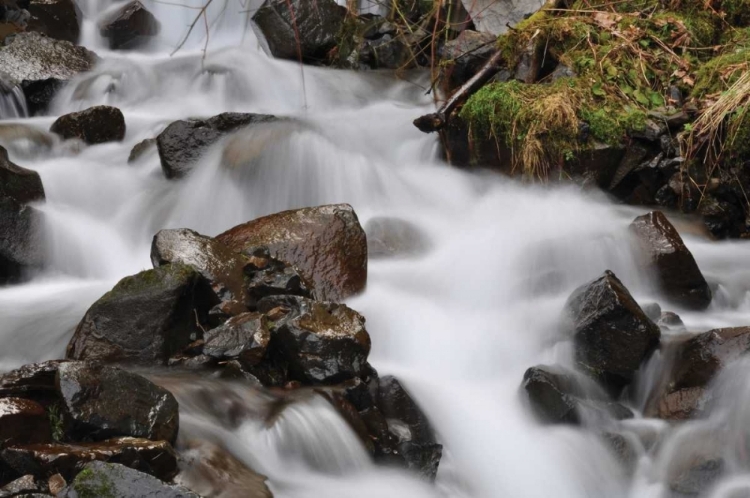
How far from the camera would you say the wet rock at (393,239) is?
5.81 metres

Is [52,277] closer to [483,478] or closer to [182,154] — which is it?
[182,154]

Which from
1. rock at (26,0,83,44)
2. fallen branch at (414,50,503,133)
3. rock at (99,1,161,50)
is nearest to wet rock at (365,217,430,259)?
fallen branch at (414,50,503,133)

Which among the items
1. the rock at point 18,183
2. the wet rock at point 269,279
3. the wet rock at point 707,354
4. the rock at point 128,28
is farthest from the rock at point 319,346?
the rock at point 128,28

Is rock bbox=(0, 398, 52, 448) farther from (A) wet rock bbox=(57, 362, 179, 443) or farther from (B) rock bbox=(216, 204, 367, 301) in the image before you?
(B) rock bbox=(216, 204, 367, 301)

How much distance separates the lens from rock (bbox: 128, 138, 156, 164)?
7.09 m

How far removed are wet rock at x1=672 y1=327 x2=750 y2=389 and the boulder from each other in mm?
881

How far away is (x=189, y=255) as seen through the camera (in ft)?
14.2

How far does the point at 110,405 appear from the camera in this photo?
9.14 feet

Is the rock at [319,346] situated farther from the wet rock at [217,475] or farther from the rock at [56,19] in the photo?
Result: the rock at [56,19]

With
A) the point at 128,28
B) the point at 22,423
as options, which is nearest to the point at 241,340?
the point at 22,423

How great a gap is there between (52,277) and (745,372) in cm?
427

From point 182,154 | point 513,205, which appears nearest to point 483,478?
point 513,205

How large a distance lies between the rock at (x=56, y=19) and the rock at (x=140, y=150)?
145 inches

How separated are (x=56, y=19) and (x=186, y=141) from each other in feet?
15.6
